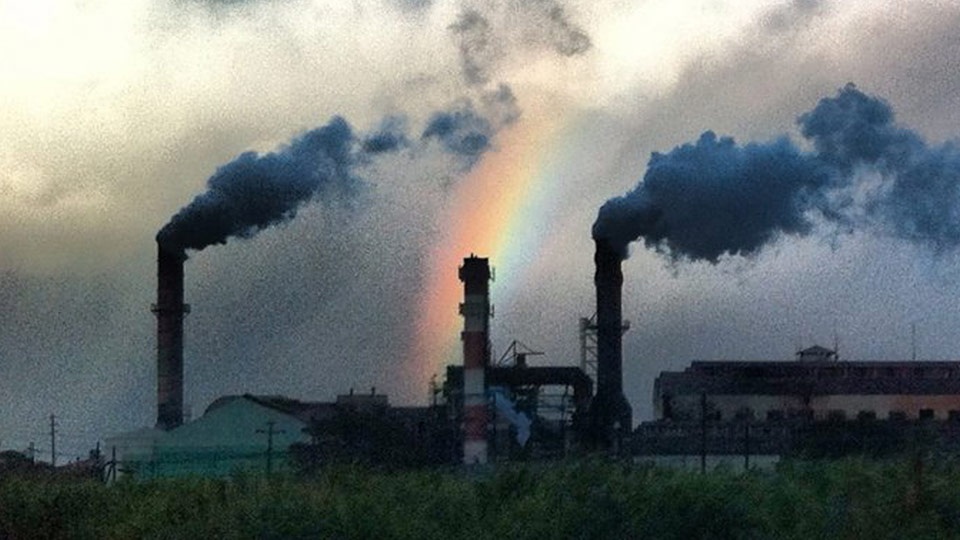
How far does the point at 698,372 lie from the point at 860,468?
50.4 metres

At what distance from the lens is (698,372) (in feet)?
231

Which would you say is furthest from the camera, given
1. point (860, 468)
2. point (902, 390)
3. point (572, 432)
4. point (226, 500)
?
point (902, 390)

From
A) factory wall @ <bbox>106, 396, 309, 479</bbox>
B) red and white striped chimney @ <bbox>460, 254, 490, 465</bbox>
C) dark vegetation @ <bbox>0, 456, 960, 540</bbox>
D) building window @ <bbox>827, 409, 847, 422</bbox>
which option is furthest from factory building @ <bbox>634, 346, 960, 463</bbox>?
dark vegetation @ <bbox>0, 456, 960, 540</bbox>

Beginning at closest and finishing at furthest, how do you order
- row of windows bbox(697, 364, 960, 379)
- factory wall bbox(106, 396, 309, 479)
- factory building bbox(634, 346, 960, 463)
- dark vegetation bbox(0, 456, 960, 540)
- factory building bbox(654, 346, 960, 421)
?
dark vegetation bbox(0, 456, 960, 540), factory building bbox(634, 346, 960, 463), factory wall bbox(106, 396, 309, 479), factory building bbox(654, 346, 960, 421), row of windows bbox(697, 364, 960, 379)

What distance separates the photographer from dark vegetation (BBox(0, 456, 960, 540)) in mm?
18719

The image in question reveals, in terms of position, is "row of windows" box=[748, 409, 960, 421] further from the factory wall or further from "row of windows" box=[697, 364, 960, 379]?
the factory wall

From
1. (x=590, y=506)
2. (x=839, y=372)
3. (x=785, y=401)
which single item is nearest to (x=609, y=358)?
(x=785, y=401)

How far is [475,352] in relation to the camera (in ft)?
206

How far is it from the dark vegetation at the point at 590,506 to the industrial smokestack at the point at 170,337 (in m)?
38.0

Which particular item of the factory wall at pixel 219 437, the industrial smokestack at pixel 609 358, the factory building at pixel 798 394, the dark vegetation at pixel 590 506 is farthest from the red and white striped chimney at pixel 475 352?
the dark vegetation at pixel 590 506

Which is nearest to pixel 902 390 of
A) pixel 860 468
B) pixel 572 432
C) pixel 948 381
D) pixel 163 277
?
pixel 948 381

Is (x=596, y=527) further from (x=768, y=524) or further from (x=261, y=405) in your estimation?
(x=261, y=405)

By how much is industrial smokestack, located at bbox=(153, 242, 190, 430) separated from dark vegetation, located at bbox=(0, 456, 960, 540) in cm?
3801

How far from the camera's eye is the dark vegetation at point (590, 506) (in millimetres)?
18719
